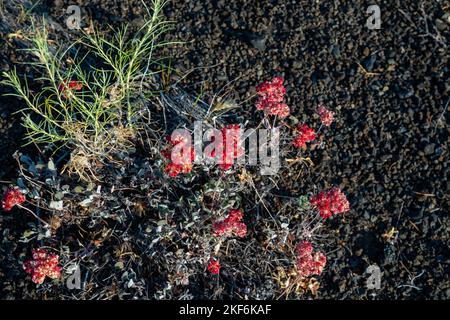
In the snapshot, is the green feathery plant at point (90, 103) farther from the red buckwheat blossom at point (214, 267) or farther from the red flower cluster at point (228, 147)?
the red buckwheat blossom at point (214, 267)

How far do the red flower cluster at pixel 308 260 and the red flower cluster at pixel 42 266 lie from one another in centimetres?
136

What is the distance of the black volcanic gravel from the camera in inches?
143

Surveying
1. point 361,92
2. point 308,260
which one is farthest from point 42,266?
point 361,92

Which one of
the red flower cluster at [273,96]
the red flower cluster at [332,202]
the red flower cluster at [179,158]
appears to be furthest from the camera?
the red flower cluster at [273,96]

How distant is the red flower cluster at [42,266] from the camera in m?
3.13

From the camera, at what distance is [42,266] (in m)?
3.13

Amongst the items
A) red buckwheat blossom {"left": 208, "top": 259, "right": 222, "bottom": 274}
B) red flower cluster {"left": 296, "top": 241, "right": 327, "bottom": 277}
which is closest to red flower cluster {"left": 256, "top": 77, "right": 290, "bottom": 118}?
red flower cluster {"left": 296, "top": 241, "right": 327, "bottom": 277}

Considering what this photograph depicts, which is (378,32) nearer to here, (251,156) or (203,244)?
(251,156)

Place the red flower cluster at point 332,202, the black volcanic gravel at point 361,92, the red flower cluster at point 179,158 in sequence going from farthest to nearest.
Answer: the black volcanic gravel at point 361,92 < the red flower cluster at point 332,202 < the red flower cluster at point 179,158

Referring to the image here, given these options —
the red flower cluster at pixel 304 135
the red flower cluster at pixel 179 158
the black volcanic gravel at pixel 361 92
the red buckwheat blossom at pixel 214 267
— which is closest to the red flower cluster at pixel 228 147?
the red flower cluster at pixel 179 158

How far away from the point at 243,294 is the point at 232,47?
Result: 68.2 inches

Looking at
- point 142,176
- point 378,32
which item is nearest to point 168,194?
point 142,176

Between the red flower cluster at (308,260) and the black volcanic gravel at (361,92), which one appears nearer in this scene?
the red flower cluster at (308,260)

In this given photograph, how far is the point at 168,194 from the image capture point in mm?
3607
